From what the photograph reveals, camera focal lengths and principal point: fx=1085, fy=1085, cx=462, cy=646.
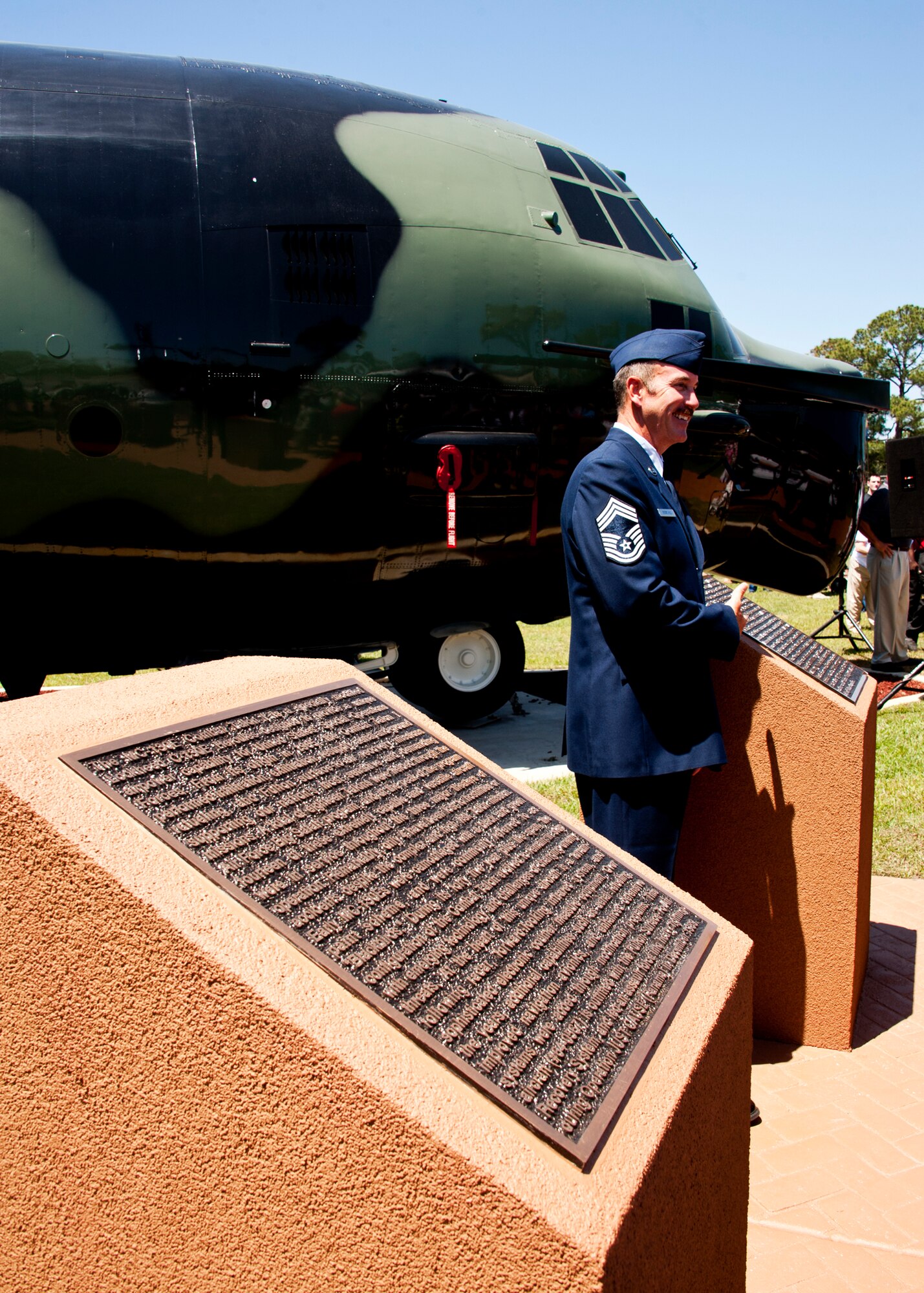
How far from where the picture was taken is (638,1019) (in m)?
1.71

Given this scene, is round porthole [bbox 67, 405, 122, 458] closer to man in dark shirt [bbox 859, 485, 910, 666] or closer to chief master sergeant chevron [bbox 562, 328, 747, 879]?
chief master sergeant chevron [bbox 562, 328, 747, 879]

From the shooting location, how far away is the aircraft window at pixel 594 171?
7.17 m

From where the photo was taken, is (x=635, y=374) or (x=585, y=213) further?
(x=585, y=213)

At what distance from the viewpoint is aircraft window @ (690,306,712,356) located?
7.18 metres

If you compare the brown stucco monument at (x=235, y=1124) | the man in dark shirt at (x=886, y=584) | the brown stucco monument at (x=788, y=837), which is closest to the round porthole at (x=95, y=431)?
the brown stucco monument at (x=788, y=837)

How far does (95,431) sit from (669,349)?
3.61 meters

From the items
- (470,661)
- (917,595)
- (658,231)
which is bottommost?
(917,595)

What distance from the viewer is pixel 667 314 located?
6.97 metres

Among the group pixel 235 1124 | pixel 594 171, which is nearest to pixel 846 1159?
pixel 235 1124

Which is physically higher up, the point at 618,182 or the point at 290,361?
the point at 618,182

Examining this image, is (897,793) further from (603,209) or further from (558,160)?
(558,160)

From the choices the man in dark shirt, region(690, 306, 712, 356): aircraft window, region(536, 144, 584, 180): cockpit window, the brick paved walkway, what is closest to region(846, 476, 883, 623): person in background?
the man in dark shirt

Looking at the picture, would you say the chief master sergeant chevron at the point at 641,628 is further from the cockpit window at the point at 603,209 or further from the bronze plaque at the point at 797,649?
the cockpit window at the point at 603,209

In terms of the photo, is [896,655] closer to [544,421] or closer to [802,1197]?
[544,421]
